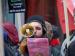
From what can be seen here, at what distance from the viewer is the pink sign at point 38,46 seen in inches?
71.6

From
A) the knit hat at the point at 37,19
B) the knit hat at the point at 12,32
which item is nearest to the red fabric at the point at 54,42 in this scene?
the knit hat at the point at 37,19

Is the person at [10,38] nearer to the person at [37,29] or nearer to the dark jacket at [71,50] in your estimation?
the person at [37,29]

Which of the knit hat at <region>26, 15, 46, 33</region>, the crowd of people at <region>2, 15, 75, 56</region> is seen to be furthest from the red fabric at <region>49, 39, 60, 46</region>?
the knit hat at <region>26, 15, 46, 33</region>

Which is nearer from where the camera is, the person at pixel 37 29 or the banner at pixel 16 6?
the person at pixel 37 29

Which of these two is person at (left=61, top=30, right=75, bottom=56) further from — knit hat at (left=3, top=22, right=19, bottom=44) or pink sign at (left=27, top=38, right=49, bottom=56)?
knit hat at (left=3, top=22, right=19, bottom=44)

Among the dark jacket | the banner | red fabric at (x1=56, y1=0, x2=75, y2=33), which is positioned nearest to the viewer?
the dark jacket

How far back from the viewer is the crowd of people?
183 centimetres

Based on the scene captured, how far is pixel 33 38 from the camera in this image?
1833 millimetres

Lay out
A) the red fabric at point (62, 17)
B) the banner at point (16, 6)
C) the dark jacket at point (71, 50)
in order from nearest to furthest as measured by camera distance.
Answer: the dark jacket at point (71, 50) → the red fabric at point (62, 17) → the banner at point (16, 6)

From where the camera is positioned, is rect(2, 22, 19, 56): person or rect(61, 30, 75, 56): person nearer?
rect(61, 30, 75, 56): person

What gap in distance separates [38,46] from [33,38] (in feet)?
0.20

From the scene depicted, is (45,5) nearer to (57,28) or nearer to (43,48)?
(57,28)

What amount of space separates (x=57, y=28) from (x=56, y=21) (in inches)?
1.9

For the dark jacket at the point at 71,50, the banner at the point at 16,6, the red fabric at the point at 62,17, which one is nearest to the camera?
the dark jacket at the point at 71,50
